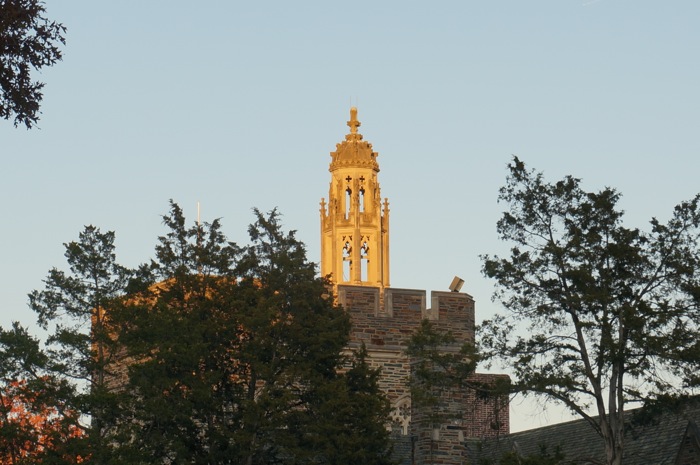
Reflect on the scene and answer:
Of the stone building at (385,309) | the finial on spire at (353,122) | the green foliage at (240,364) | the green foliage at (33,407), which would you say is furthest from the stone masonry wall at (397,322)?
the finial on spire at (353,122)

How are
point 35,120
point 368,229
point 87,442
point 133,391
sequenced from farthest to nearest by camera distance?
point 368,229 → point 133,391 → point 87,442 → point 35,120

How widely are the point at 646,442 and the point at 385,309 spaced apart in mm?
7842

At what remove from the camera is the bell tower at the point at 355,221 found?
55.2 m

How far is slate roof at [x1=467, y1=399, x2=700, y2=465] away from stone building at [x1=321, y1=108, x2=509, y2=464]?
0.99 m

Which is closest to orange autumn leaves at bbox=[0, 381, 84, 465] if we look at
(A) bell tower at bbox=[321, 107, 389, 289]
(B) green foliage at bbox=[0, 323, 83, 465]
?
(B) green foliage at bbox=[0, 323, 83, 465]

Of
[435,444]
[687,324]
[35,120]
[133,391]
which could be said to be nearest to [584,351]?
[687,324]

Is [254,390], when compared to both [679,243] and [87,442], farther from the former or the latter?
[679,243]

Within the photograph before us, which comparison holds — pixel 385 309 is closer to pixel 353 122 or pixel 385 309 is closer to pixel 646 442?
pixel 646 442

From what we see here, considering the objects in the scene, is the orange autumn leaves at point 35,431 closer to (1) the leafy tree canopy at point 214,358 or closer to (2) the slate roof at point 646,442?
(1) the leafy tree canopy at point 214,358

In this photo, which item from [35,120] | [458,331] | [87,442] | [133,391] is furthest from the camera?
[458,331]

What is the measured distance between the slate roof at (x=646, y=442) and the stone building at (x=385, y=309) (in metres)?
0.99

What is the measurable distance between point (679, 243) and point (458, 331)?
9738 mm

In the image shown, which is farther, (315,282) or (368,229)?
(368,229)

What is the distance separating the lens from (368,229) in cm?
5562
